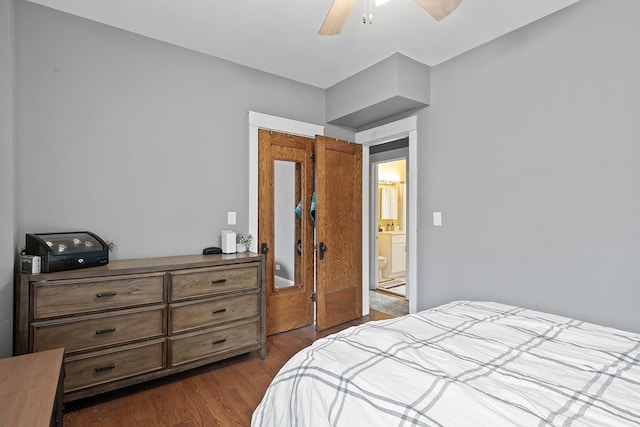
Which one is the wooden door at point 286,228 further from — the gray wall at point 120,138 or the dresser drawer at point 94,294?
the dresser drawer at point 94,294

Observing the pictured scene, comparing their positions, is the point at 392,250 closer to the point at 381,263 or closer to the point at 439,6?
the point at 381,263

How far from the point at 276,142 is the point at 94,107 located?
153 centimetres

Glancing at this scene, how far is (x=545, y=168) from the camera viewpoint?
2.33 m

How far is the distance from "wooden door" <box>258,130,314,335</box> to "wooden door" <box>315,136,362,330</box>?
23 cm

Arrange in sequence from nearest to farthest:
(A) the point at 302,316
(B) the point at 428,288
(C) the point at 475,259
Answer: (C) the point at 475,259 < (B) the point at 428,288 < (A) the point at 302,316

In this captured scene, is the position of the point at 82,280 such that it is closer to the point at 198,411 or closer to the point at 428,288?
the point at 198,411

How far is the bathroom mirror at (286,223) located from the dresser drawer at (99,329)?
1.32 m

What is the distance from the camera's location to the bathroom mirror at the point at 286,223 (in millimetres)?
3336

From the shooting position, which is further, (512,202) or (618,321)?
(512,202)

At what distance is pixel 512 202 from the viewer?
252cm

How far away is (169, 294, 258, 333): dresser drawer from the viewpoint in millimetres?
2292

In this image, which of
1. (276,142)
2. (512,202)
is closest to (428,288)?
(512,202)

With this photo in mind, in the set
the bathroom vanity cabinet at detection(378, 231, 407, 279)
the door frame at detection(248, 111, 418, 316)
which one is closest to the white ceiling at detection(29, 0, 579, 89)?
the door frame at detection(248, 111, 418, 316)

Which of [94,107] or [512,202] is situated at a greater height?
[94,107]
